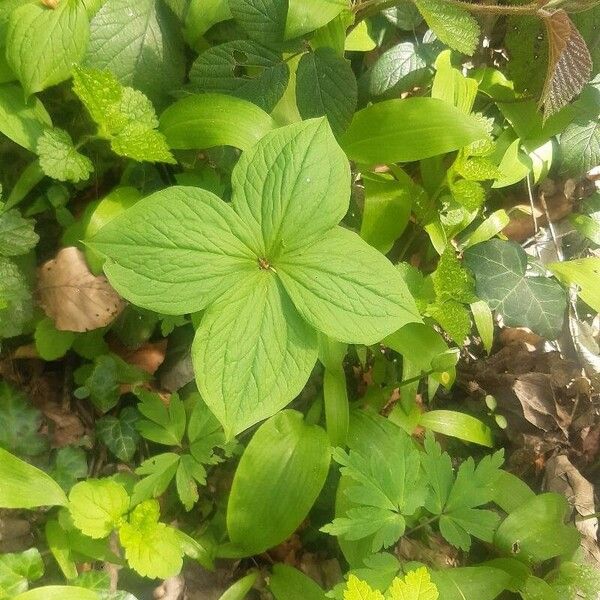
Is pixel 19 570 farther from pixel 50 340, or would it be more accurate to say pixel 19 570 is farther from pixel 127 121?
pixel 127 121

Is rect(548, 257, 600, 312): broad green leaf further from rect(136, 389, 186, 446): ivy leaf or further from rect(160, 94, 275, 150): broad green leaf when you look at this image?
rect(136, 389, 186, 446): ivy leaf

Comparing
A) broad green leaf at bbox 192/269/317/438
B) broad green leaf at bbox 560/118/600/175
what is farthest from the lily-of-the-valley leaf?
broad green leaf at bbox 560/118/600/175

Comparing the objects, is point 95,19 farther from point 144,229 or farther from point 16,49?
point 144,229

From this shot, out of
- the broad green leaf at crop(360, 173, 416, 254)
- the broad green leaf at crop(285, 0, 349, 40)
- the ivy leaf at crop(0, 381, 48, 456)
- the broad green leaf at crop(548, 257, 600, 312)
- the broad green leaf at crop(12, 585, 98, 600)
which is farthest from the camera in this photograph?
the broad green leaf at crop(548, 257, 600, 312)

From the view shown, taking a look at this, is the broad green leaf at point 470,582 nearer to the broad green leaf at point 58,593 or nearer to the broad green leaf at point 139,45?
the broad green leaf at point 58,593

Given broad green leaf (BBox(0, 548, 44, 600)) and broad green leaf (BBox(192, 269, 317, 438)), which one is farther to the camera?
broad green leaf (BBox(0, 548, 44, 600))

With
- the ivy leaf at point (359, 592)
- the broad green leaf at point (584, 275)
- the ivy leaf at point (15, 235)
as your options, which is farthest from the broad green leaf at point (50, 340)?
the broad green leaf at point (584, 275)

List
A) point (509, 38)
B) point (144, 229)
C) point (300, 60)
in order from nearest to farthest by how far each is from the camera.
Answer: point (144, 229), point (300, 60), point (509, 38)

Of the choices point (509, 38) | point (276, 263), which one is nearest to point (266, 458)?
point (276, 263)
